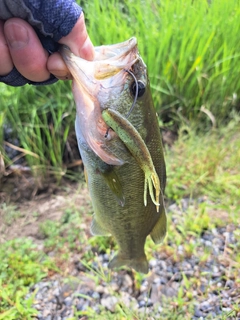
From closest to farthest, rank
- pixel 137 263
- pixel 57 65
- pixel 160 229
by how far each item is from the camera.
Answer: pixel 57 65 < pixel 160 229 < pixel 137 263

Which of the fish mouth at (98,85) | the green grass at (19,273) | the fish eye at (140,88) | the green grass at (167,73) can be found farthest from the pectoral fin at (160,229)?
the green grass at (167,73)

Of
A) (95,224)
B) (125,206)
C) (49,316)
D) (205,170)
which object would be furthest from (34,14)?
(205,170)

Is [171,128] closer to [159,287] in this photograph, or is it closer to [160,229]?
[159,287]

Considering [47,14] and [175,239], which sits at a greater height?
[47,14]

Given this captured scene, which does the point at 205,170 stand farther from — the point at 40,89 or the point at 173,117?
the point at 40,89

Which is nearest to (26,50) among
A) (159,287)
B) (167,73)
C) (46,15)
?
(46,15)

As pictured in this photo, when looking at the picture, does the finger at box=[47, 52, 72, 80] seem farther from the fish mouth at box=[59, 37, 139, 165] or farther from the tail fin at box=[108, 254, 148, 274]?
the tail fin at box=[108, 254, 148, 274]

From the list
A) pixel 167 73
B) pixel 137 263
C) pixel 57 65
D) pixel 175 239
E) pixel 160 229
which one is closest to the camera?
pixel 57 65
